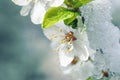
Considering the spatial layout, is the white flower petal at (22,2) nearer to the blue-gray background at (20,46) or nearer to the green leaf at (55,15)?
the green leaf at (55,15)

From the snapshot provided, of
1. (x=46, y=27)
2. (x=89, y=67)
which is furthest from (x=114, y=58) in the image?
(x=46, y=27)

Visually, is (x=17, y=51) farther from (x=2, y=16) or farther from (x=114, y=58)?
(x=114, y=58)


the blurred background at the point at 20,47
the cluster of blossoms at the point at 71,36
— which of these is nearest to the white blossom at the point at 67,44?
the cluster of blossoms at the point at 71,36

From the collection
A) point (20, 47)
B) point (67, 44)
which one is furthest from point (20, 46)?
point (67, 44)

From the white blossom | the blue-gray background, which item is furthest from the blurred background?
the white blossom

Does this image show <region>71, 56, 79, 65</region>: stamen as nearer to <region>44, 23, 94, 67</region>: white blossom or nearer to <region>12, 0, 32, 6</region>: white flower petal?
<region>44, 23, 94, 67</region>: white blossom
